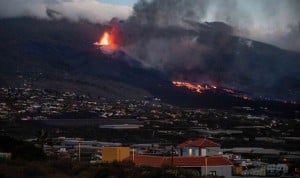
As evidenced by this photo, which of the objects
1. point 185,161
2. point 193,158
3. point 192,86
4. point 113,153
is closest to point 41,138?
point 113,153

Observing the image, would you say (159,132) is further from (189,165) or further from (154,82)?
(154,82)

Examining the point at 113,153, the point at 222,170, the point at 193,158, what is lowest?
the point at 222,170

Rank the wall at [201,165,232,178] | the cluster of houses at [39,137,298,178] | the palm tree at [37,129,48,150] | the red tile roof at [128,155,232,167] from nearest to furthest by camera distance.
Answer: the red tile roof at [128,155,232,167]
the cluster of houses at [39,137,298,178]
the wall at [201,165,232,178]
the palm tree at [37,129,48,150]

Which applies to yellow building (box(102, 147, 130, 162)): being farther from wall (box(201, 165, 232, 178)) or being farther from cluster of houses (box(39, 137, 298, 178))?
wall (box(201, 165, 232, 178))

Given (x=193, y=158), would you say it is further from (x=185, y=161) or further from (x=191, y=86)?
(x=191, y=86)

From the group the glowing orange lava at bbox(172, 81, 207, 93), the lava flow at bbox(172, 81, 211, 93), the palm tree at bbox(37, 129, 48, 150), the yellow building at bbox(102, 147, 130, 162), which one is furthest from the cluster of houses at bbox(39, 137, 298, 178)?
the glowing orange lava at bbox(172, 81, 207, 93)

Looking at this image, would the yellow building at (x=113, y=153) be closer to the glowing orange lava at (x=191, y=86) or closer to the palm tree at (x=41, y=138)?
the palm tree at (x=41, y=138)

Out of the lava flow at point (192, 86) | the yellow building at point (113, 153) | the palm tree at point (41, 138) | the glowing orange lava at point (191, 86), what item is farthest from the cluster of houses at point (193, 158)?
the glowing orange lava at point (191, 86)

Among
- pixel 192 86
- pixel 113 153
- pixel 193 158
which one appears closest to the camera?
pixel 193 158

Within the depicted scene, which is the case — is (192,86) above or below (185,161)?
above

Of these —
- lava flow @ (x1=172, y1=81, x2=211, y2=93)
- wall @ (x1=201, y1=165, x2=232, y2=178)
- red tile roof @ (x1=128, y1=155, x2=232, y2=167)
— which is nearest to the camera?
red tile roof @ (x1=128, y1=155, x2=232, y2=167)

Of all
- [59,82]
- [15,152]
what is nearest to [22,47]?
[59,82]

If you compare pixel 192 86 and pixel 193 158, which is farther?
pixel 192 86

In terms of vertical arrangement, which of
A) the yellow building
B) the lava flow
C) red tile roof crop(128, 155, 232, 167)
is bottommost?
red tile roof crop(128, 155, 232, 167)
